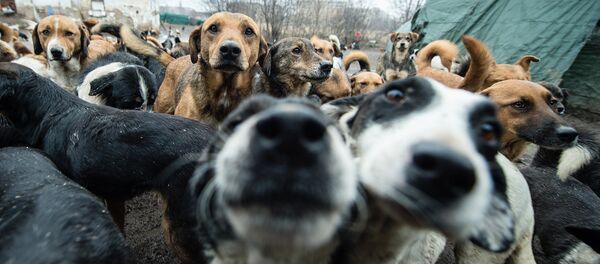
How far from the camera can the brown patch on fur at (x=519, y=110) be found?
3.53m

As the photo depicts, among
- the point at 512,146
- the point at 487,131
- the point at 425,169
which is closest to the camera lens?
the point at 425,169

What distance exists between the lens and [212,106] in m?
4.45

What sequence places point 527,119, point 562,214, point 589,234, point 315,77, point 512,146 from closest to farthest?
1. point 589,234
2. point 562,214
3. point 527,119
4. point 512,146
5. point 315,77

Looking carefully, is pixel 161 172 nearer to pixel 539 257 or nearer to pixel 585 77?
pixel 539 257

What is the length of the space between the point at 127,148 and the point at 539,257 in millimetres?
4478

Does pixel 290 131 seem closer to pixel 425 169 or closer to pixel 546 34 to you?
pixel 425 169

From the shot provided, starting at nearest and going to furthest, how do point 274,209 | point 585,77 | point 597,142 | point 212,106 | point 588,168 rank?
point 274,209, point 597,142, point 588,168, point 212,106, point 585,77

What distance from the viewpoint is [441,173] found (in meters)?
1.11

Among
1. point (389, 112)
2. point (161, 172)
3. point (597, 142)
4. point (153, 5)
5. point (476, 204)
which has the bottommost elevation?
point (153, 5)

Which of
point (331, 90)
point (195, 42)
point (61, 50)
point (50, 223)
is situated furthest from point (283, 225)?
point (61, 50)

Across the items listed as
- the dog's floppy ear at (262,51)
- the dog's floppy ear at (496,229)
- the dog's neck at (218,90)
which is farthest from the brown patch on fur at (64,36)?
the dog's floppy ear at (496,229)

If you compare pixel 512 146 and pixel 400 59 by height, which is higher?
pixel 512 146

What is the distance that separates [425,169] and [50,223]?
1.96 m

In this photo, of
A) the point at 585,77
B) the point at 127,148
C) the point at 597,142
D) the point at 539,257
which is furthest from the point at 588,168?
the point at 585,77
